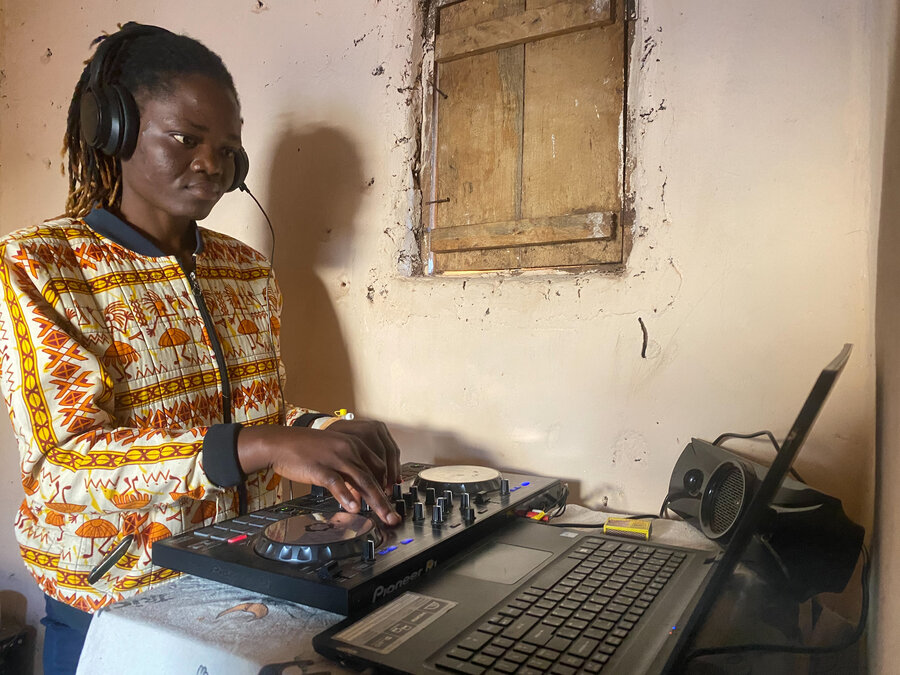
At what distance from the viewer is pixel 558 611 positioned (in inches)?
22.2

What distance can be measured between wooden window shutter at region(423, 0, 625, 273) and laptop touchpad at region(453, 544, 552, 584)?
59 cm

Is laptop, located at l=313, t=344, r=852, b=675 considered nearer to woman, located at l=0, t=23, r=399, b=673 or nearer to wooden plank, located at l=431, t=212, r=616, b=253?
woman, located at l=0, t=23, r=399, b=673

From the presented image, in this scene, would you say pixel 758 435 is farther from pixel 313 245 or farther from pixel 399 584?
pixel 313 245

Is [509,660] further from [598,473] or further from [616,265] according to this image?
[616,265]

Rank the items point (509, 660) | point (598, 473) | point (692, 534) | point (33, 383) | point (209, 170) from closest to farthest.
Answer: point (509, 660), point (33, 383), point (692, 534), point (209, 170), point (598, 473)

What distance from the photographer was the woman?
0.77 m

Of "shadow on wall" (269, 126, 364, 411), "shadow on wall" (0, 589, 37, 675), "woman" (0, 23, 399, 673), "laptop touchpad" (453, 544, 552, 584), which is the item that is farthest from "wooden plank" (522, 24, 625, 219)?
"shadow on wall" (0, 589, 37, 675)

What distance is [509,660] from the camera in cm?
47

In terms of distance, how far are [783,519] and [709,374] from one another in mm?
367

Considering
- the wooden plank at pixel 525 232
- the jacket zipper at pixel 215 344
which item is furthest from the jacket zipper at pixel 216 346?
the wooden plank at pixel 525 232

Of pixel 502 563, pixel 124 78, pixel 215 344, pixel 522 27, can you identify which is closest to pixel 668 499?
pixel 502 563

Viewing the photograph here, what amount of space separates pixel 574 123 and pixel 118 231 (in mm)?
830

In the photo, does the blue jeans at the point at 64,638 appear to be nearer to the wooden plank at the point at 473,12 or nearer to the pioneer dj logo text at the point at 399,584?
A: the pioneer dj logo text at the point at 399,584

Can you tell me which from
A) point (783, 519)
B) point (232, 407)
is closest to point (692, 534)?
point (783, 519)
